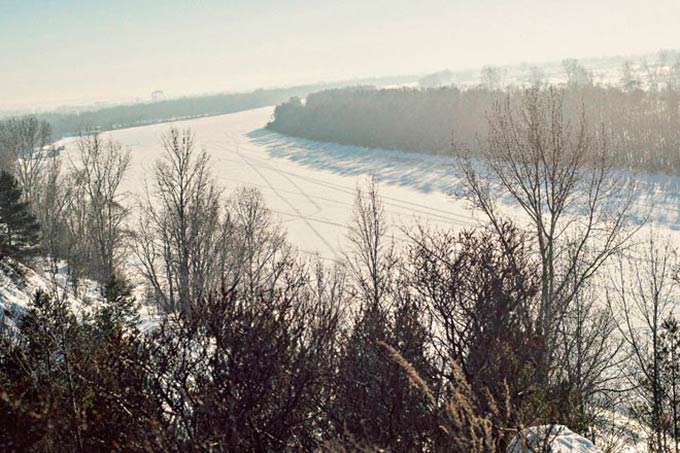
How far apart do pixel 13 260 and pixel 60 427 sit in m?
23.0

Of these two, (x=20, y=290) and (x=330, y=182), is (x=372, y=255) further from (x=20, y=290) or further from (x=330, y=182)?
(x=330, y=182)

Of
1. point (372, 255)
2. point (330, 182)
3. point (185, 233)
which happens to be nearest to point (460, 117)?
point (330, 182)

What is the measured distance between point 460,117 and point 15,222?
63610 mm

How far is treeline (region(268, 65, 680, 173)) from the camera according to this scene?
197 ft

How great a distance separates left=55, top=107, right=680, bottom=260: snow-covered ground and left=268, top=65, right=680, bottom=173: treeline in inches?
120

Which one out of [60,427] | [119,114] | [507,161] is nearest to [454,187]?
[507,161]

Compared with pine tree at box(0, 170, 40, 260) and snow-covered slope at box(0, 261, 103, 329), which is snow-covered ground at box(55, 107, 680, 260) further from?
pine tree at box(0, 170, 40, 260)

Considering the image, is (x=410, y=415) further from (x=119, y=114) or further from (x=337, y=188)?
(x=119, y=114)

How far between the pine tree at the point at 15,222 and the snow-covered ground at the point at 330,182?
67.8 ft

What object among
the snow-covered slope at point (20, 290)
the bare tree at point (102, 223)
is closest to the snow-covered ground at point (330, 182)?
the bare tree at point (102, 223)

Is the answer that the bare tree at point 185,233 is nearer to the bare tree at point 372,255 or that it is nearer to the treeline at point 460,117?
the bare tree at point 372,255

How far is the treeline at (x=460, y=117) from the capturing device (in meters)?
60.2

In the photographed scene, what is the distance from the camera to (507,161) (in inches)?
728

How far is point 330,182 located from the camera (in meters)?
72.9
